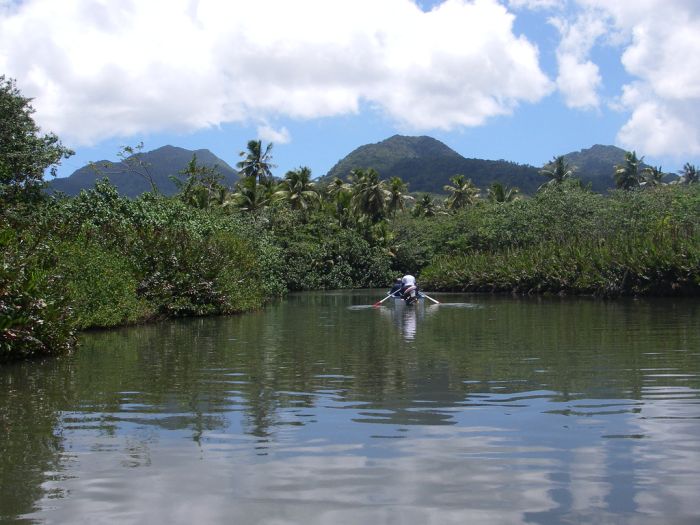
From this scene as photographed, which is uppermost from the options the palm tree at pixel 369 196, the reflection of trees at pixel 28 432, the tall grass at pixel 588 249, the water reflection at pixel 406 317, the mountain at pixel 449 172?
the mountain at pixel 449 172

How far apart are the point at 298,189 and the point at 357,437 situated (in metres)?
61.9

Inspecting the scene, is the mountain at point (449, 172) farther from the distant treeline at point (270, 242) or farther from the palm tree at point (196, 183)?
the palm tree at point (196, 183)

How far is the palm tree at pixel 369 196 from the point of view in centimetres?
6944

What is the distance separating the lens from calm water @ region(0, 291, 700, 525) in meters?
4.84

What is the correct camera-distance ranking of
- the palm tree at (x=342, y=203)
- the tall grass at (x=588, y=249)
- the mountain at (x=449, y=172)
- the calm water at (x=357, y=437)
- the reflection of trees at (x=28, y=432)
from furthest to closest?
the mountain at (x=449, y=172), the palm tree at (x=342, y=203), the tall grass at (x=588, y=249), the reflection of trees at (x=28, y=432), the calm water at (x=357, y=437)

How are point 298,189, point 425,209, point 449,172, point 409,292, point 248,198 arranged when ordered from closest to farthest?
point 409,292 → point 248,198 → point 298,189 → point 425,209 → point 449,172

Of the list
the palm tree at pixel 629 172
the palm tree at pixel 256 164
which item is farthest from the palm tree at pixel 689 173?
the palm tree at pixel 256 164

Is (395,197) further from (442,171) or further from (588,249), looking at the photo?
(442,171)

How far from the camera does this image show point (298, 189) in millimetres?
67812

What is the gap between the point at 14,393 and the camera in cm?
933

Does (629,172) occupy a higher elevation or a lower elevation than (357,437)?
higher

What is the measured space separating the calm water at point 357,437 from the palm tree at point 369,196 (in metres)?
56.4

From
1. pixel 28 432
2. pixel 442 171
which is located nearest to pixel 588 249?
pixel 28 432

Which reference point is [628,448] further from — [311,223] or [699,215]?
[311,223]
